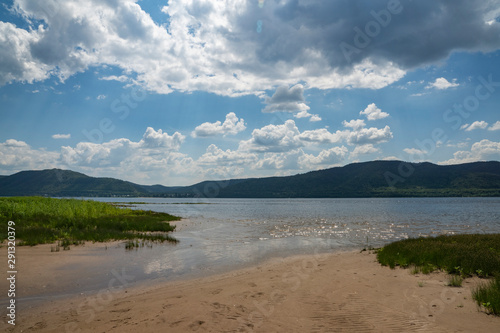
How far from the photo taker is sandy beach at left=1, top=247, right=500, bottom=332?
328 inches

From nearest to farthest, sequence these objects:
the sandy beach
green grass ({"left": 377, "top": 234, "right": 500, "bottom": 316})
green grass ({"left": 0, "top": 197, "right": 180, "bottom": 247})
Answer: the sandy beach, green grass ({"left": 377, "top": 234, "right": 500, "bottom": 316}), green grass ({"left": 0, "top": 197, "right": 180, "bottom": 247})

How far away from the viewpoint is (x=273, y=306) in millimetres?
10156

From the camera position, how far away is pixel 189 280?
15.0 metres

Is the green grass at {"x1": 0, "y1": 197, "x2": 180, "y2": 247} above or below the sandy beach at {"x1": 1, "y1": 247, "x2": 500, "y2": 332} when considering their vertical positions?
above

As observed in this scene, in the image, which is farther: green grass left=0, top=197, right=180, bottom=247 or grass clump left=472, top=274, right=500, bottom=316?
green grass left=0, top=197, right=180, bottom=247

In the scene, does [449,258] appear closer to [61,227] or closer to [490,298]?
[490,298]

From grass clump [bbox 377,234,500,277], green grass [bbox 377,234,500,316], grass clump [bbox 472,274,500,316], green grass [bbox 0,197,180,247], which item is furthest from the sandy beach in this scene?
green grass [bbox 0,197,180,247]

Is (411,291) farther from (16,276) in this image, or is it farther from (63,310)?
(16,276)

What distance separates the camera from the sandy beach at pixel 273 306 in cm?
834

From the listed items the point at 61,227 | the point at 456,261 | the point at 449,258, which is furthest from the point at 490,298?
the point at 61,227

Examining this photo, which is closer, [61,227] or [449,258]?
[449,258]

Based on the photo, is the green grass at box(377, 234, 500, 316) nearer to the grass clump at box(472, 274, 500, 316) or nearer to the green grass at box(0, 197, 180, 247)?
the grass clump at box(472, 274, 500, 316)

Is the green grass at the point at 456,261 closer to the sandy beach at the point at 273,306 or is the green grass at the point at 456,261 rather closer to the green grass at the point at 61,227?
the sandy beach at the point at 273,306

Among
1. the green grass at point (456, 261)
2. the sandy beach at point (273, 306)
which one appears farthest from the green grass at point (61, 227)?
the green grass at point (456, 261)
